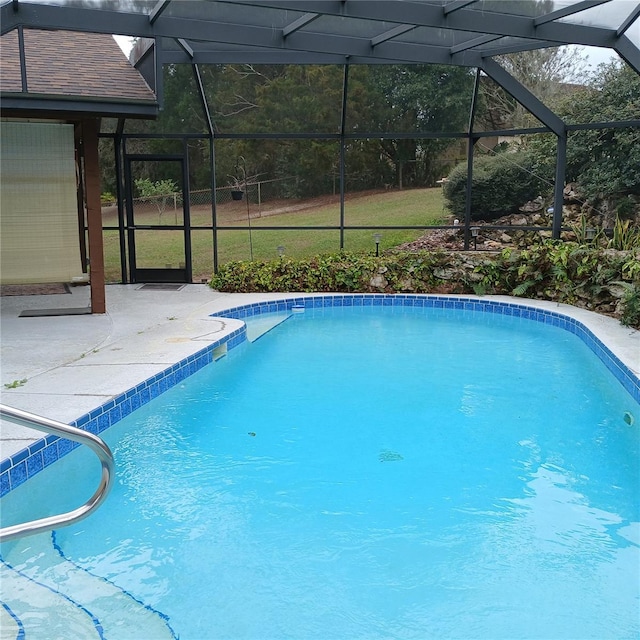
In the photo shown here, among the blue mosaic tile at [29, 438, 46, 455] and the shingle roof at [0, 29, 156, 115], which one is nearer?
the blue mosaic tile at [29, 438, 46, 455]

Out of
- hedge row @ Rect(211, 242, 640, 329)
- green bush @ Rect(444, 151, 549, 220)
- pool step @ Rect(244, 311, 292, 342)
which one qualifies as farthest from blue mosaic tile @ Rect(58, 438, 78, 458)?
green bush @ Rect(444, 151, 549, 220)

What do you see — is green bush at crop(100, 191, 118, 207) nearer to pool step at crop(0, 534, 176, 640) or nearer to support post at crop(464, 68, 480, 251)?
support post at crop(464, 68, 480, 251)

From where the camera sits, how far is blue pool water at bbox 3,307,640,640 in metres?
2.74

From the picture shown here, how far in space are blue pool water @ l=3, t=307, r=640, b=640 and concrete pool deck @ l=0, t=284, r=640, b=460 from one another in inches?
11.4

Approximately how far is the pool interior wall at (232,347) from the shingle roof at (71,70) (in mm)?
2807

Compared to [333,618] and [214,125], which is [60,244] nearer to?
[214,125]

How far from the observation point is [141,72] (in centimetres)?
802

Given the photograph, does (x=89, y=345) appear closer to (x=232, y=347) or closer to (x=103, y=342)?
(x=103, y=342)

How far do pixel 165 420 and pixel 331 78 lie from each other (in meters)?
7.09

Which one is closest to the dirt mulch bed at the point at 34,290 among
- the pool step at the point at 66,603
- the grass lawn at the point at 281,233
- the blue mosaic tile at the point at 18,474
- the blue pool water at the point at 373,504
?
the grass lawn at the point at 281,233

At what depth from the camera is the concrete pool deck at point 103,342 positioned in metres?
4.42

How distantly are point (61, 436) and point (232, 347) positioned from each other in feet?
15.7

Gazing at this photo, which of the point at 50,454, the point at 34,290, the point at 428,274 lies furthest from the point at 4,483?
the point at 428,274

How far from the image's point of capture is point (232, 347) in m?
6.77
